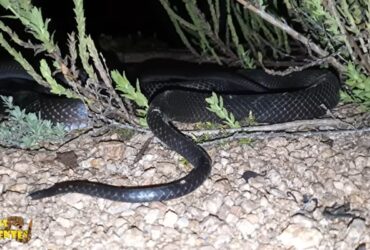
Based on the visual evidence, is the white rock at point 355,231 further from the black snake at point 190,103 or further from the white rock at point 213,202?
the black snake at point 190,103

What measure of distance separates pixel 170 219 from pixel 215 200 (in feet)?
0.91

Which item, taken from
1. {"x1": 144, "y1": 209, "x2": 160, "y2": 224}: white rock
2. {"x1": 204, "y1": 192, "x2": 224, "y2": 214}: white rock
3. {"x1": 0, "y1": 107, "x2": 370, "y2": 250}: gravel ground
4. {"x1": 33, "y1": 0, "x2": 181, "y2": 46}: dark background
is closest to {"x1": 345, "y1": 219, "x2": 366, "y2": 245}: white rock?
{"x1": 0, "y1": 107, "x2": 370, "y2": 250}: gravel ground

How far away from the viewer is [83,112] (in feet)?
12.4

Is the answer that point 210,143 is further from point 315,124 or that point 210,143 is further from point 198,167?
point 315,124

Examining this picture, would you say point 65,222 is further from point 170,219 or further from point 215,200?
point 215,200

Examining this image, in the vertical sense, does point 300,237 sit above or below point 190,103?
below

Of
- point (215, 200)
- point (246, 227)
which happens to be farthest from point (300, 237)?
point (215, 200)

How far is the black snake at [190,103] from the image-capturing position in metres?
2.72

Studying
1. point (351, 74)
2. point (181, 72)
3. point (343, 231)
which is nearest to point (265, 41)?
point (181, 72)

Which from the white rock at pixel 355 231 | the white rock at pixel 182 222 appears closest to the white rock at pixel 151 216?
the white rock at pixel 182 222

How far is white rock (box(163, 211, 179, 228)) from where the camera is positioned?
2.57 metres

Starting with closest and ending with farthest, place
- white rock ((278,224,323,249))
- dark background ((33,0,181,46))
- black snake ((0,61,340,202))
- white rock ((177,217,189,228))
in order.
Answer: white rock ((278,224,323,249)), white rock ((177,217,189,228)), black snake ((0,61,340,202)), dark background ((33,0,181,46))

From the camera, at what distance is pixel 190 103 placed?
12.2ft

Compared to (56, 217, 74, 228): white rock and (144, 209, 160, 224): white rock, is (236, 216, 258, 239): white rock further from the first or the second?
(56, 217, 74, 228): white rock
